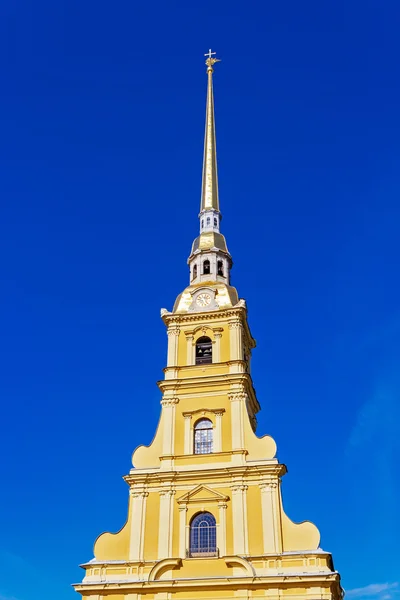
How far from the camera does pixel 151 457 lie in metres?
34.1

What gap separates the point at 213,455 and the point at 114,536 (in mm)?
6030

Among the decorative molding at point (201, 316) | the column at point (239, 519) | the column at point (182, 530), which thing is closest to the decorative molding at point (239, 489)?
the column at point (239, 519)

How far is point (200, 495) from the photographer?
31938 millimetres

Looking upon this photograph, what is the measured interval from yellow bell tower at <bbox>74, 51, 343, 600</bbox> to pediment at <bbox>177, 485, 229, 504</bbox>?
0.16 feet

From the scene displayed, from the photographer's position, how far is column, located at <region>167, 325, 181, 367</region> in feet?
121

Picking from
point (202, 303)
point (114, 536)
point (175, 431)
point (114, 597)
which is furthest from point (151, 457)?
point (202, 303)

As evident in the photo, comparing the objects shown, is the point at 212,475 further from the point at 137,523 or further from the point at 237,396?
the point at 237,396

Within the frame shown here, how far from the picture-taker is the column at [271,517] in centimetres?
2969

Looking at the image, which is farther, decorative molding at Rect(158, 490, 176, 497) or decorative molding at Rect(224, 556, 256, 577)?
decorative molding at Rect(158, 490, 176, 497)

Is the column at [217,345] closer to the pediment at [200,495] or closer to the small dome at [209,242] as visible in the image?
the small dome at [209,242]

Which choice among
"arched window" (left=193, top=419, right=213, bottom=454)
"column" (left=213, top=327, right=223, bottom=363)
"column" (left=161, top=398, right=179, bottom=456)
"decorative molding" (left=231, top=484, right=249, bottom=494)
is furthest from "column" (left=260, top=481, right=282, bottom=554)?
"column" (left=213, top=327, right=223, bottom=363)

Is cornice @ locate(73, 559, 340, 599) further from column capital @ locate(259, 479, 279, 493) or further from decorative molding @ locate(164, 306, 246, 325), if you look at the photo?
decorative molding @ locate(164, 306, 246, 325)

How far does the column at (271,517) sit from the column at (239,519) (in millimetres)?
850

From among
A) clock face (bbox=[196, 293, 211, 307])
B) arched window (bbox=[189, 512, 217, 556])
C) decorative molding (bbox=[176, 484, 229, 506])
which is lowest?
arched window (bbox=[189, 512, 217, 556])
